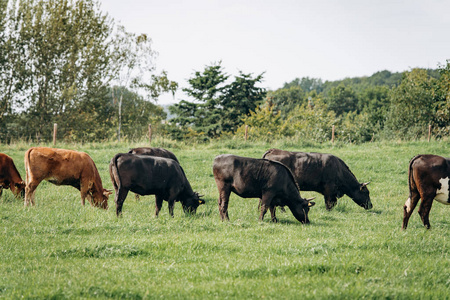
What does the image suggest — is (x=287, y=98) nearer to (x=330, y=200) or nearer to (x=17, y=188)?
(x=330, y=200)

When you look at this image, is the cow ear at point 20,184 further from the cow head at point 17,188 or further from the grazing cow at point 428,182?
the grazing cow at point 428,182

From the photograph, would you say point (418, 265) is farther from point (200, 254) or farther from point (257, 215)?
point (257, 215)

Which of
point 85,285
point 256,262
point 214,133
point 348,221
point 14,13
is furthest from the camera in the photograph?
point 214,133

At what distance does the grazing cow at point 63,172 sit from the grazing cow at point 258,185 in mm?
3728

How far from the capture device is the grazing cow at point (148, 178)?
10773 millimetres

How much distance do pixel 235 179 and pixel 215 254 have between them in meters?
3.61

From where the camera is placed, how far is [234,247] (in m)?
7.80

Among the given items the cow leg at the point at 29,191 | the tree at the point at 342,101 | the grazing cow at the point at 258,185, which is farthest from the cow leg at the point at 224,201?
the tree at the point at 342,101

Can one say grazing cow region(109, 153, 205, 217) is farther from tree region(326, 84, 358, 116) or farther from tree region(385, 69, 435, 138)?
tree region(326, 84, 358, 116)

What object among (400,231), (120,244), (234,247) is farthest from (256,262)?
(400,231)

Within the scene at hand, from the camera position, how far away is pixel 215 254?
7.41m

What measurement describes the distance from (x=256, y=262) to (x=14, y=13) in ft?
125

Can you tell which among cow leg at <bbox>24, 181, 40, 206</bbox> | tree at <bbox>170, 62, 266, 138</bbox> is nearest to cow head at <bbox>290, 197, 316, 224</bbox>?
cow leg at <bbox>24, 181, 40, 206</bbox>

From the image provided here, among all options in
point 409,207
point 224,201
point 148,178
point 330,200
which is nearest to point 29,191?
point 148,178
